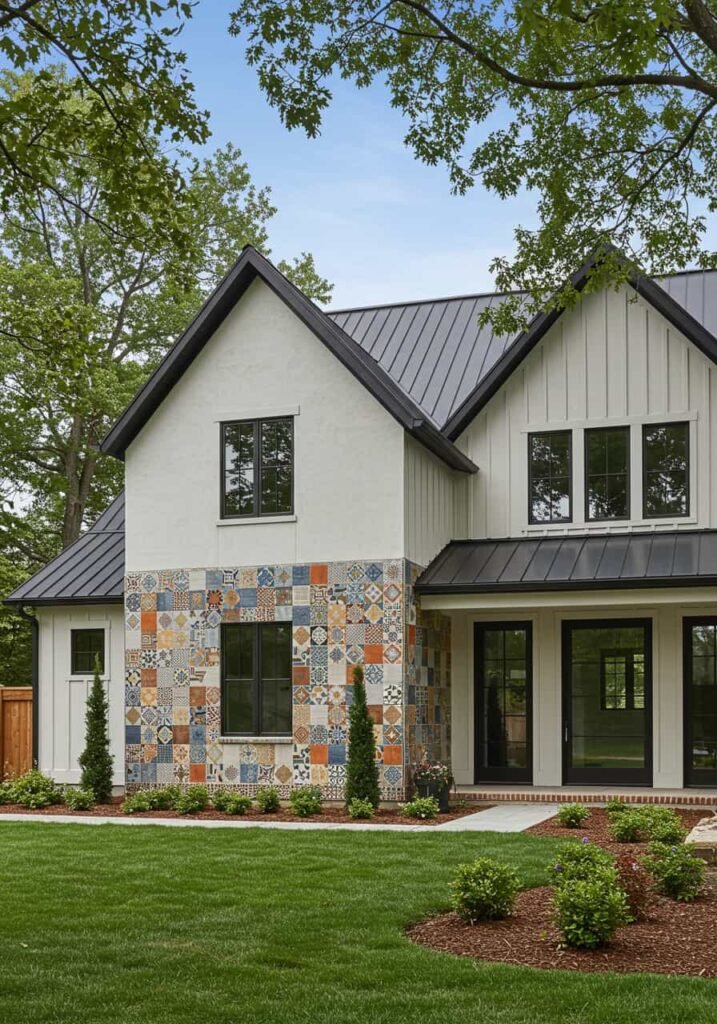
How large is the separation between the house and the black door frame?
0.03 m

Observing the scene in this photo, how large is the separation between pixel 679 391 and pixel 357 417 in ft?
14.9

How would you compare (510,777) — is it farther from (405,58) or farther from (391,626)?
(405,58)

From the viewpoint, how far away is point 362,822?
15.0 meters

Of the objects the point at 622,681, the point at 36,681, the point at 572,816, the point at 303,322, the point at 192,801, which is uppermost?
the point at 303,322

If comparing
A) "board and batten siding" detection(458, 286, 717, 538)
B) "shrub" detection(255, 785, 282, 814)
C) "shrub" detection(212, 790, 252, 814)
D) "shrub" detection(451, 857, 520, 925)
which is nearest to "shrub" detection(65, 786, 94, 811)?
"shrub" detection(212, 790, 252, 814)

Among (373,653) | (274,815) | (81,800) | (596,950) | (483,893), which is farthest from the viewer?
(81,800)

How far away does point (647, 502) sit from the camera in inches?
695

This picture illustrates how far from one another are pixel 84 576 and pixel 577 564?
7.62 metres

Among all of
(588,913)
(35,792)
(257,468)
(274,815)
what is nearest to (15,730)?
(35,792)

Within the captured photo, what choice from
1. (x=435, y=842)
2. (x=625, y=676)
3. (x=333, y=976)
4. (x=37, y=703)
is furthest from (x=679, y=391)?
(x=333, y=976)

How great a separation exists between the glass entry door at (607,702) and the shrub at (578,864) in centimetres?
843

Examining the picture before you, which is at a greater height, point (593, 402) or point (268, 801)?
point (593, 402)

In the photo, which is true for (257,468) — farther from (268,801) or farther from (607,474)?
(607,474)

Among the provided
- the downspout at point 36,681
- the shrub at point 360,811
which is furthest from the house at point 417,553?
the downspout at point 36,681
